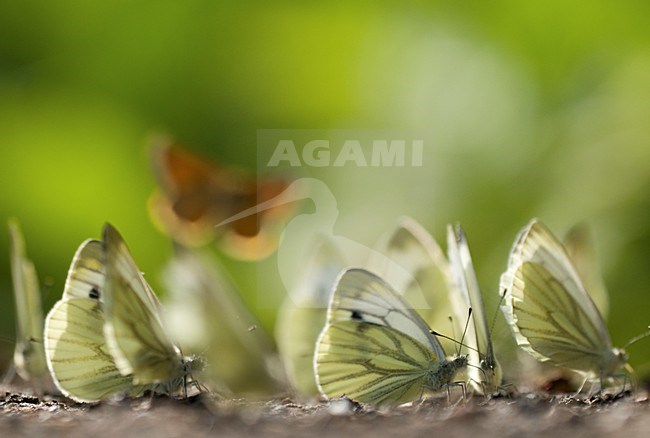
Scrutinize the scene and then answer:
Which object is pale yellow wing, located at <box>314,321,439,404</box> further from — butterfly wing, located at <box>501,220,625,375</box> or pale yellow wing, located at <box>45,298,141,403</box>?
pale yellow wing, located at <box>45,298,141,403</box>

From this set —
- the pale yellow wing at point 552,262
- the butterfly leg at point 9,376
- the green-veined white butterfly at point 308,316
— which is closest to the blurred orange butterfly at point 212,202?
the green-veined white butterfly at point 308,316

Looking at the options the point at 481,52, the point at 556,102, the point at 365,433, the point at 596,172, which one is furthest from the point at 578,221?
the point at 365,433

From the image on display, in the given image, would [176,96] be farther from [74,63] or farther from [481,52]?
[481,52]

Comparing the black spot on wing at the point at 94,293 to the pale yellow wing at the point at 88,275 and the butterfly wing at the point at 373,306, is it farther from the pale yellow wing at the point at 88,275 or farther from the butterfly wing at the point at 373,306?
the butterfly wing at the point at 373,306

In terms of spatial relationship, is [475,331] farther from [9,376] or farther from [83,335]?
[9,376]

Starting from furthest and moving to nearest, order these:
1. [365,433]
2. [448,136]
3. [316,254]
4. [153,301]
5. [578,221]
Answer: [448,136] → [578,221] → [316,254] → [153,301] → [365,433]

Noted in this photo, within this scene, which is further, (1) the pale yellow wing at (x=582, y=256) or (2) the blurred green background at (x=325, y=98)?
(2) the blurred green background at (x=325, y=98)

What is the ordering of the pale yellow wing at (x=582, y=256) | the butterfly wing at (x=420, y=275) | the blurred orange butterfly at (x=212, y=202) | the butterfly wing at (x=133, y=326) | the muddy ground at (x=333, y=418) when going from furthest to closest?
the blurred orange butterfly at (x=212, y=202)
the pale yellow wing at (x=582, y=256)
the butterfly wing at (x=420, y=275)
the butterfly wing at (x=133, y=326)
the muddy ground at (x=333, y=418)
